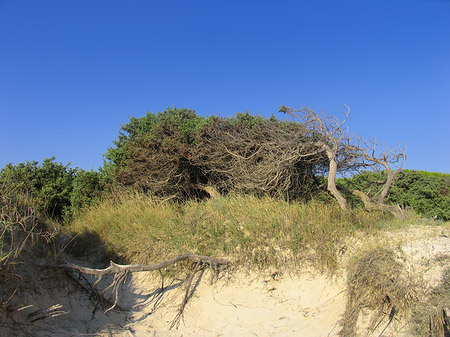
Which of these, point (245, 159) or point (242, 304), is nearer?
point (242, 304)

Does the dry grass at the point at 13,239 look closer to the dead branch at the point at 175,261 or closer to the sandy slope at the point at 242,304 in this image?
the sandy slope at the point at 242,304

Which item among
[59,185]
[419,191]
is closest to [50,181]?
[59,185]

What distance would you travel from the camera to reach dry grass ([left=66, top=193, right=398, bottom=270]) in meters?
6.21

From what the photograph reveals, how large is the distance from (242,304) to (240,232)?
1384 millimetres

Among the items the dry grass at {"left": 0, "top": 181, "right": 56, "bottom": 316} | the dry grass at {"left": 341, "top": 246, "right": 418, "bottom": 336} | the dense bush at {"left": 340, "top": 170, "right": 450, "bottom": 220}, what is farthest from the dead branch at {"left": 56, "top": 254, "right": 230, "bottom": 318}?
the dense bush at {"left": 340, "top": 170, "right": 450, "bottom": 220}

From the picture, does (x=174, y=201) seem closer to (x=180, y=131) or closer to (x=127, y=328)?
(x=180, y=131)

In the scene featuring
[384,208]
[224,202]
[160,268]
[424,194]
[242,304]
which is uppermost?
[424,194]

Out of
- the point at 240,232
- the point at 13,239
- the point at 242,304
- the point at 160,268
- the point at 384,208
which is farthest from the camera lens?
the point at 384,208

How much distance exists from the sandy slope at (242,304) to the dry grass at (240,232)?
320mm

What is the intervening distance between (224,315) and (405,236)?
3.56m

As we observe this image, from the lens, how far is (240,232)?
22.1 ft

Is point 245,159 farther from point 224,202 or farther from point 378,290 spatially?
point 378,290

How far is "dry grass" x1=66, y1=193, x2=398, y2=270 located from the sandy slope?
1.05ft

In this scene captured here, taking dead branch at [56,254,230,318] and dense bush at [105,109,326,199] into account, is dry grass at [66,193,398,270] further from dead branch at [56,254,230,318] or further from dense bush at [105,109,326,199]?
dense bush at [105,109,326,199]
